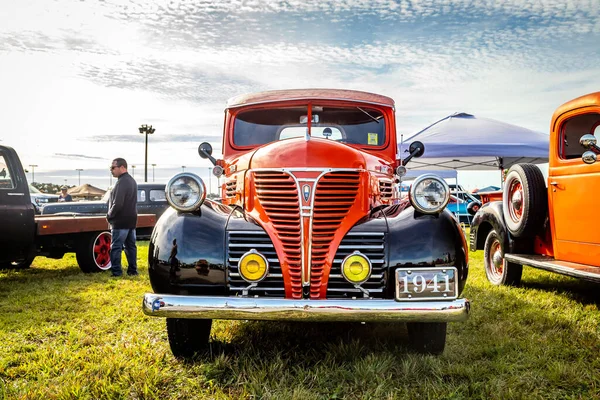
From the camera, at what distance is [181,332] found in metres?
3.38

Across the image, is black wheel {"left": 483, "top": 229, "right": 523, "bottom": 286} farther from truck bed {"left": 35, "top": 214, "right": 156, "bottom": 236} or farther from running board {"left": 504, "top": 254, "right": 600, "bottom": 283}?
truck bed {"left": 35, "top": 214, "right": 156, "bottom": 236}

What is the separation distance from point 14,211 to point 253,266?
15.1 feet

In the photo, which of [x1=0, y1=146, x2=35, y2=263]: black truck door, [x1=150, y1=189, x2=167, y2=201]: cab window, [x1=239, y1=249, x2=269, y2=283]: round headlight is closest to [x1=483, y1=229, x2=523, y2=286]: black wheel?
[x1=239, y1=249, x2=269, y2=283]: round headlight

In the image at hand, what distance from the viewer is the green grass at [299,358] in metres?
2.93

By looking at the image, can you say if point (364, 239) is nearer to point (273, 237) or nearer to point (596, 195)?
point (273, 237)

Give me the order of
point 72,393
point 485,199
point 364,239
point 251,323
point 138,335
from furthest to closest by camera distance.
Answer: point 485,199 → point 251,323 → point 138,335 → point 364,239 → point 72,393

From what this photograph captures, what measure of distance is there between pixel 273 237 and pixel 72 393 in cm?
146

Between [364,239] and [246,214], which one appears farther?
[246,214]

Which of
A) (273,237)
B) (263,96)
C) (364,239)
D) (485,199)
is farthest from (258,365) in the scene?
(485,199)

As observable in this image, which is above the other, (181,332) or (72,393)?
(181,332)

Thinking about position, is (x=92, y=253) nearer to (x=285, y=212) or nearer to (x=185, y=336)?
(x=185, y=336)

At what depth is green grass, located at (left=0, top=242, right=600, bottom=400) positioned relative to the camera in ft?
9.61

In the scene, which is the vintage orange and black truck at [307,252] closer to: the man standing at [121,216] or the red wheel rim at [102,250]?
the man standing at [121,216]

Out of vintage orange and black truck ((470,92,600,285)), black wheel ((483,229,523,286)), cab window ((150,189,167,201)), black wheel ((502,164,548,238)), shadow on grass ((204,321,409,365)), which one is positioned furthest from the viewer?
cab window ((150,189,167,201))
